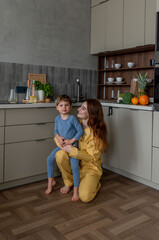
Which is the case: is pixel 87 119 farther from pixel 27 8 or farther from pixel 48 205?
pixel 27 8

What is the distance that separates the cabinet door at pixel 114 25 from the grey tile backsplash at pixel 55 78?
0.57 metres

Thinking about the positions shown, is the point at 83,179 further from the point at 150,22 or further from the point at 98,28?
the point at 98,28

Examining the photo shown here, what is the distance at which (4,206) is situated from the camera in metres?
2.19

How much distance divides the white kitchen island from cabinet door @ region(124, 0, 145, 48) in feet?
2.84

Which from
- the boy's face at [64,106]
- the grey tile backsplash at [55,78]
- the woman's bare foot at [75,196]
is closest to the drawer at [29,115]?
the boy's face at [64,106]

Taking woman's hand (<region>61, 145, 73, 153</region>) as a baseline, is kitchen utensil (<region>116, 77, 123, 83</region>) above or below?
above

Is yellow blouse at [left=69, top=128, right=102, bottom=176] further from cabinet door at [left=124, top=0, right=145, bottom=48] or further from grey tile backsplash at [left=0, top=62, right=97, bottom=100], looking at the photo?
cabinet door at [left=124, top=0, right=145, bottom=48]

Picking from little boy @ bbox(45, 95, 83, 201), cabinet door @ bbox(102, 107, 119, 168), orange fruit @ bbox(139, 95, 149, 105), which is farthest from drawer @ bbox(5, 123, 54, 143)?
orange fruit @ bbox(139, 95, 149, 105)

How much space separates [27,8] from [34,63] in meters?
0.67

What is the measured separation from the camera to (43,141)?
280cm

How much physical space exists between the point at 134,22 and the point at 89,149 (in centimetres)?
173

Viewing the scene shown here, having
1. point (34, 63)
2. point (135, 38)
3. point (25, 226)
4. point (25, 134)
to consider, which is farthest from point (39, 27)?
point (25, 226)

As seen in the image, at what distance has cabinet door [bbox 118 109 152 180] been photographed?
8.65 ft

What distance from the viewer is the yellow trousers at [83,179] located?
2287 millimetres
